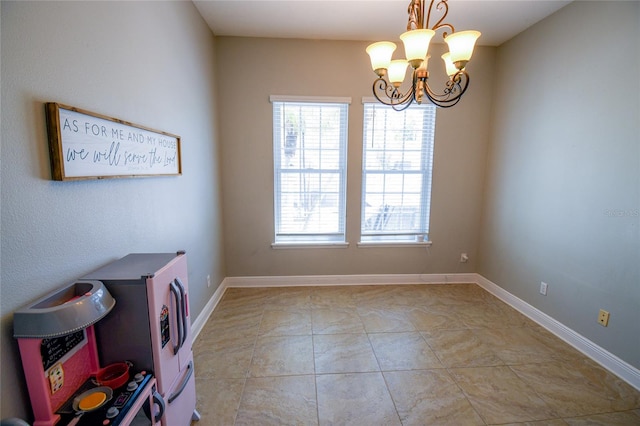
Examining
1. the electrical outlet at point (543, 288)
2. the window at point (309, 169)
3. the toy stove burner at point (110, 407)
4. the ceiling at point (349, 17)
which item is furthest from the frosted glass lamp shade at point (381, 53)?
the electrical outlet at point (543, 288)

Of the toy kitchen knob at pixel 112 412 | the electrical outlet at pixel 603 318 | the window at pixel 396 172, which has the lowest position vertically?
the electrical outlet at pixel 603 318

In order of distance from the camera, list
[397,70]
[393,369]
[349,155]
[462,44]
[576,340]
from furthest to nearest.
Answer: [349,155] → [576,340] → [393,369] → [397,70] → [462,44]

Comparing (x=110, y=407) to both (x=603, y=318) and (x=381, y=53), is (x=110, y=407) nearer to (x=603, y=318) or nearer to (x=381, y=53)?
(x=381, y=53)

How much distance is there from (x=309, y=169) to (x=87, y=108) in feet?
7.41

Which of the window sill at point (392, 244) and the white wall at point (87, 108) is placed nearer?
the white wall at point (87, 108)

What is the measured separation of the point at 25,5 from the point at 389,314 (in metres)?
3.08

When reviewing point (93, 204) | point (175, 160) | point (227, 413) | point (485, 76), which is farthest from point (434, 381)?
point (485, 76)

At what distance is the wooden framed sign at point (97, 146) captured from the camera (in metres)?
1.02

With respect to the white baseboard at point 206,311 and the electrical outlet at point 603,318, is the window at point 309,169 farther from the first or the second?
the electrical outlet at point 603,318

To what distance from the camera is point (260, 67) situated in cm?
305

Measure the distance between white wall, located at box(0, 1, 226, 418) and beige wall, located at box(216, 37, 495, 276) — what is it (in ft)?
2.84

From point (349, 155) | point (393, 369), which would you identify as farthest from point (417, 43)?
point (393, 369)

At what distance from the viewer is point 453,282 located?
356 cm

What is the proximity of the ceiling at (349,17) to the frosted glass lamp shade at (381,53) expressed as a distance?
3.72 ft
